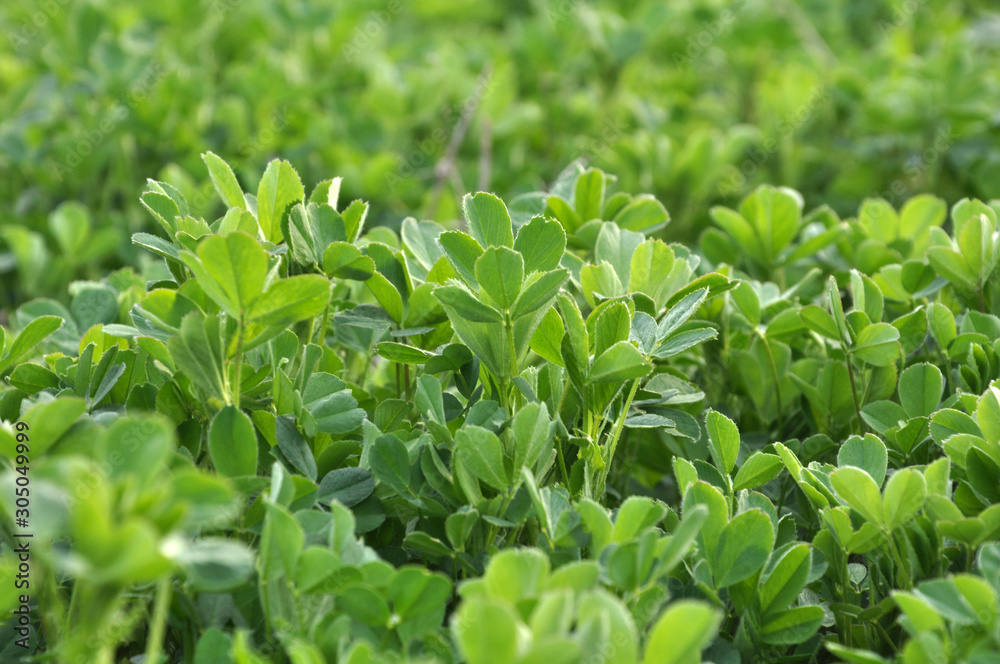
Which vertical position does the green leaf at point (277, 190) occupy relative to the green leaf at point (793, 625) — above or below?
above

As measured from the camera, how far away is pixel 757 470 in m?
1.07

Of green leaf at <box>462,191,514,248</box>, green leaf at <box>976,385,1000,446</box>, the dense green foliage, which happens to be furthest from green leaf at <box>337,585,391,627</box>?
green leaf at <box>976,385,1000,446</box>

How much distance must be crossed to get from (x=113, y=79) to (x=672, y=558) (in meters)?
2.09

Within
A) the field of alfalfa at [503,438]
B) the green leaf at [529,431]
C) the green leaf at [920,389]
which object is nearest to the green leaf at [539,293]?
the field of alfalfa at [503,438]

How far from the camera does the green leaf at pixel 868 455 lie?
1038mm

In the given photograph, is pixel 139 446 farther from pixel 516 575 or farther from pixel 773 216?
pixel 773 216

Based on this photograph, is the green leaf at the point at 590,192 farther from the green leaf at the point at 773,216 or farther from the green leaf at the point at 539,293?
the green leaf at the point at 539,293

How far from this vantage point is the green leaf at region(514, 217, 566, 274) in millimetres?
1049

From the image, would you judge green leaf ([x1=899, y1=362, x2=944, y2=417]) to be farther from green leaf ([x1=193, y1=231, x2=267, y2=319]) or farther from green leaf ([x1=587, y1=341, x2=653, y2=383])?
green leaf ([x1=193, y1=231, x2=267, y2=319])

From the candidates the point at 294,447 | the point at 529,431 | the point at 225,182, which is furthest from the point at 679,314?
the point at 225,182

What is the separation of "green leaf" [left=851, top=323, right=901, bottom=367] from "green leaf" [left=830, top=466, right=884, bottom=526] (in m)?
0.28

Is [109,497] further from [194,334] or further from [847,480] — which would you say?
[847,480]

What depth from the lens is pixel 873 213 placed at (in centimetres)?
165

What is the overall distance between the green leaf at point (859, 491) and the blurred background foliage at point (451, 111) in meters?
1.43
